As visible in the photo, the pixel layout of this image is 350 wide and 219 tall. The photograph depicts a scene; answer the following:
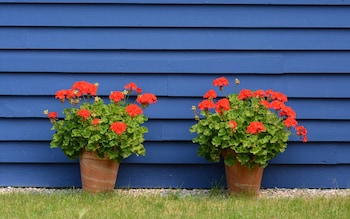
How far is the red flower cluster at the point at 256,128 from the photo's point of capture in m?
4.55

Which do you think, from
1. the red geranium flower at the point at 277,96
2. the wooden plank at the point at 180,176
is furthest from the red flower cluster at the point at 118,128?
the red geranium flower at the point at 277,96

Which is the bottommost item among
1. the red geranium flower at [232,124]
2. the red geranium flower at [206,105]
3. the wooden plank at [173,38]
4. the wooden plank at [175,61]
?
the red geranium flower at [232,124]

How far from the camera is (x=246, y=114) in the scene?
468 cm

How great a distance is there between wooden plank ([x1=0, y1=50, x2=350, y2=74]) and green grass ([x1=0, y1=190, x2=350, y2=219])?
93 centimetres

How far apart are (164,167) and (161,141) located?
201 millimetres

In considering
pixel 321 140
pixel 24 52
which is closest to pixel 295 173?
pixel 321 140

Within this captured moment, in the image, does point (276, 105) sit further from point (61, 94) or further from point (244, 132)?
point (61, 94)

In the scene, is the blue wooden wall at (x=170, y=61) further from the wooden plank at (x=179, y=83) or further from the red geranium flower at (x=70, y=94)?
the red geranium flower at (x=70, y=94)

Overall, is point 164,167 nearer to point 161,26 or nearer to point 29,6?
point 161,26

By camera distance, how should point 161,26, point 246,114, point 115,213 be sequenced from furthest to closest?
1. point 161,26
2. point 246,114
3. point 115,213

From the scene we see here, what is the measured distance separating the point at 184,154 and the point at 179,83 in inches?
21.1

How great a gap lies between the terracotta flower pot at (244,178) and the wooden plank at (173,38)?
868 mm

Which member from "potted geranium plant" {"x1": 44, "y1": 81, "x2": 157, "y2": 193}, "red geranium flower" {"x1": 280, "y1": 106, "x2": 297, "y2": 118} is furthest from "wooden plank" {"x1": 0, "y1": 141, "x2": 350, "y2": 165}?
"red geranium flower" {"x1": 280, "y1": 106, "x2": 297, "y2": 118}

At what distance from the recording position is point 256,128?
14.9ft
